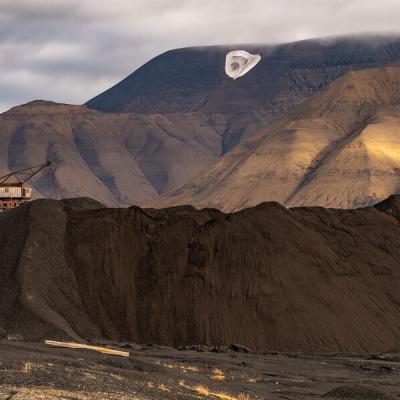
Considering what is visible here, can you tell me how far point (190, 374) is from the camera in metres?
31.7

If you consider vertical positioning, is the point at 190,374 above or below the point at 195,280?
above

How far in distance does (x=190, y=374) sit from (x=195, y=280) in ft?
60.0

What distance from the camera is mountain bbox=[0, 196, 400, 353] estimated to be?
46.9 metres

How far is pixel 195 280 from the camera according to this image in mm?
49969

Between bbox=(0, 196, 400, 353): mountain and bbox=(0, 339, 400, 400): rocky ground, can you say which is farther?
bbox=(0, 196, 400, 353): mountain

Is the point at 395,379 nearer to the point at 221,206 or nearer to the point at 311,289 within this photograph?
the point at 311,289

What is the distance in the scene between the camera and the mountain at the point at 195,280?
4694cm

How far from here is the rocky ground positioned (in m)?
22.4

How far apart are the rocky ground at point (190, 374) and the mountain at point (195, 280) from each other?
3917mm

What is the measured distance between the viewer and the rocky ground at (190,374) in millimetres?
22406

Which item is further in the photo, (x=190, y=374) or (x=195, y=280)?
(x=195, y=280)

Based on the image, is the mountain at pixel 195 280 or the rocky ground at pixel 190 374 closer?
→ the rocky ground at pixel 190 374

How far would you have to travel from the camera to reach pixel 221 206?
18850 centimetres

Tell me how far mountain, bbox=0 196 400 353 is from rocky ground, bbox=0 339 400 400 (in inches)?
154
